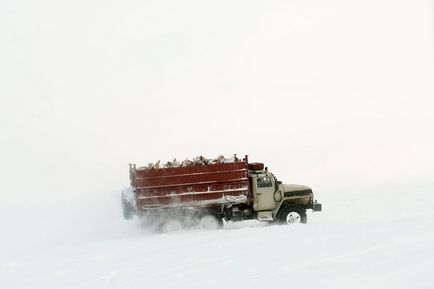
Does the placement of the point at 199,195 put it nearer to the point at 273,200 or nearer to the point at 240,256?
the point at 273,200

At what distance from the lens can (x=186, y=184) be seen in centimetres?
1652

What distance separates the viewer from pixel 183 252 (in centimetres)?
1241

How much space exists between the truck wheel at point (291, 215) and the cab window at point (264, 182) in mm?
969

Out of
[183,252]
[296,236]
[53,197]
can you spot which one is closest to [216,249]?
[183,252]

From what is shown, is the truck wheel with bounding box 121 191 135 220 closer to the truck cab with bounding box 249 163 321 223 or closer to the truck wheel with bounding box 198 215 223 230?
the truck wheel with bounding box 198 215 223 230

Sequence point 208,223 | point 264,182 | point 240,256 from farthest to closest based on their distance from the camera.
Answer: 1. point 264,182
2. point 208,223
3. point 240,256

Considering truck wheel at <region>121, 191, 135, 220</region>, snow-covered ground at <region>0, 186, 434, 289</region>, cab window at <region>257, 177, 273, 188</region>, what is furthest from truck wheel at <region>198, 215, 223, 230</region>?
truck wheel at <region>121, 191, 135, 220</region>

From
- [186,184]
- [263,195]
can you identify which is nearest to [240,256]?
[186,184]

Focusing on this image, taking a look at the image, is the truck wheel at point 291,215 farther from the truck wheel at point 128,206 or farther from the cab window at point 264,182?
the truck wheel at point 128,206

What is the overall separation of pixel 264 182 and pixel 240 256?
235 inches

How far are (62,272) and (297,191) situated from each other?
29.4ft

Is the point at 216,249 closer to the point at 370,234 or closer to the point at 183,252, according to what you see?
the point at 183,252

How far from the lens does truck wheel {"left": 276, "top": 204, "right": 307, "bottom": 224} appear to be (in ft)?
55.6

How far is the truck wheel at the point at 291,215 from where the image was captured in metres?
16.9
